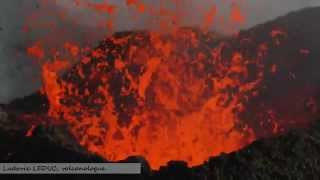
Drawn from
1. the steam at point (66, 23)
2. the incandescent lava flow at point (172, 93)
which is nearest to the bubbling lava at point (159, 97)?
the incandescent lava flow at point (172, 93)

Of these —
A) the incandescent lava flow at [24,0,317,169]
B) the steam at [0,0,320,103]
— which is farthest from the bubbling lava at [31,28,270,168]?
the steam at [0,0,320,103]

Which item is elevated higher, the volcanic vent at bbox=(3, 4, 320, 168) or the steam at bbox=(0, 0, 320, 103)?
the steam at bbox=(0, 0, 320, 103)

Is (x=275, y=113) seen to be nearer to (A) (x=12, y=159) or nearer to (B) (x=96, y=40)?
(B) (x=96, y=40)

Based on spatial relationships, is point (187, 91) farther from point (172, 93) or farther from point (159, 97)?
point (159, 97)

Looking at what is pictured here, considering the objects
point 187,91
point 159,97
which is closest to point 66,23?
point 159,97

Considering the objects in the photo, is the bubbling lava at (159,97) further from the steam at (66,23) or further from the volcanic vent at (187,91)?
the steam at (66,23)

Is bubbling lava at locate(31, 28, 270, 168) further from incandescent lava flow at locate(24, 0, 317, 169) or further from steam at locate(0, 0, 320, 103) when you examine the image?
steam at locate(0, 0, 320, 103)

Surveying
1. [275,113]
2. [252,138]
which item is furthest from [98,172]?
[275,113]
